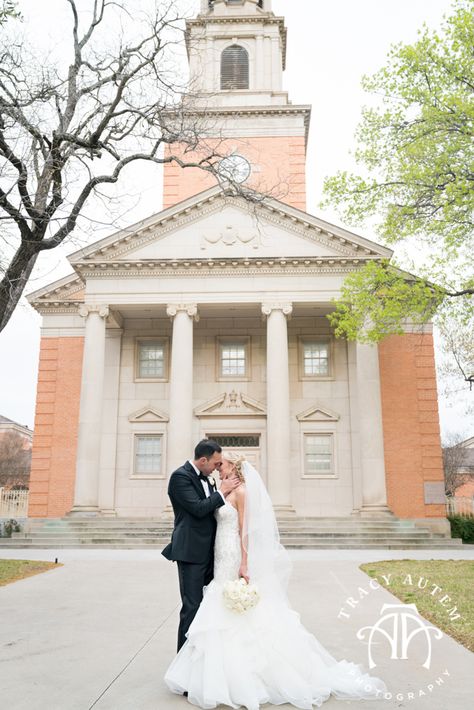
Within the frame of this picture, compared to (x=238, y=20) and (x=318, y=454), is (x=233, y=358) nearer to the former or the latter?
(x=318, y=454)

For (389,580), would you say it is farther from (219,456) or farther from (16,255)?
(16,255)

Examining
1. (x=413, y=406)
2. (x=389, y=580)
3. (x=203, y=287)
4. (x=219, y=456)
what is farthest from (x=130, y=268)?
(x=219, y=456)

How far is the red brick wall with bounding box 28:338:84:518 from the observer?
2794 cm

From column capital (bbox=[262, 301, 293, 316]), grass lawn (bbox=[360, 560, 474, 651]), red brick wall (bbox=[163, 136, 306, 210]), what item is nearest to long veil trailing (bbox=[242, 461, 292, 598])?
grass lawn (bbox=[360, 560, 474, 651])

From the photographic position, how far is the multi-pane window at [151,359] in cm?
2902

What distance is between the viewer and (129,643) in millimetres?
7207

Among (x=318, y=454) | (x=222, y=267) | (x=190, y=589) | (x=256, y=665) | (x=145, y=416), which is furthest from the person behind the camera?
(x=145, y=416)

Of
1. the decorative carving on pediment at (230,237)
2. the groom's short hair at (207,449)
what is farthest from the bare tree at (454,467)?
the groom's short hair at (207,449)

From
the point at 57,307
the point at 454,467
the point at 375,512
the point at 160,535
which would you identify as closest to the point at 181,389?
the point at 160,535

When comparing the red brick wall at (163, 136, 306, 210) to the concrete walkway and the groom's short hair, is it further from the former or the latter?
the groom's short hair

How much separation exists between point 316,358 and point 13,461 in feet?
165

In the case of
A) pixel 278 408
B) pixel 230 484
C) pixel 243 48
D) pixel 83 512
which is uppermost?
pixel 243 48

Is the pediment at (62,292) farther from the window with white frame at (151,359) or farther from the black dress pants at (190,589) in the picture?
the black dress pants at (190,589)

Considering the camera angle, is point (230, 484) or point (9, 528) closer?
point (230, 484)
